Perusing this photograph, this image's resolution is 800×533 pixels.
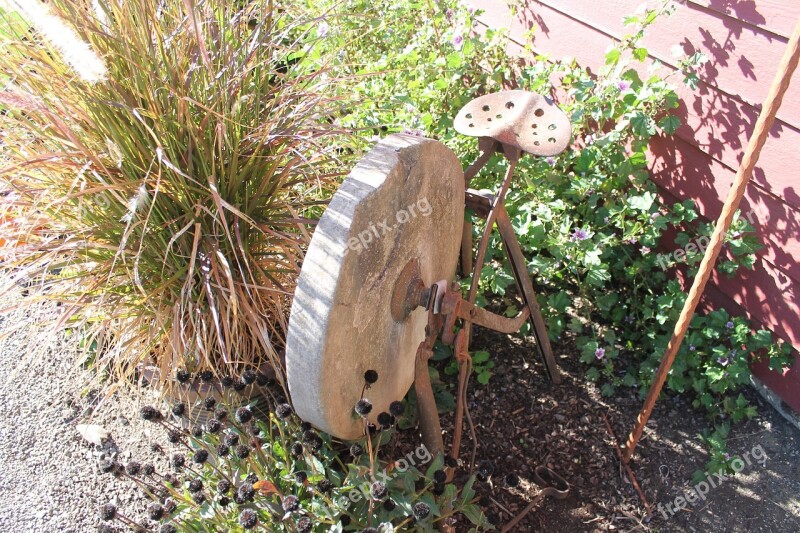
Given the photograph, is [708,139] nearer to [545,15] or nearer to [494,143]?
[494,143]

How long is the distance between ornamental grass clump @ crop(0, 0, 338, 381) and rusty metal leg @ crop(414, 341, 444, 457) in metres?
0.52

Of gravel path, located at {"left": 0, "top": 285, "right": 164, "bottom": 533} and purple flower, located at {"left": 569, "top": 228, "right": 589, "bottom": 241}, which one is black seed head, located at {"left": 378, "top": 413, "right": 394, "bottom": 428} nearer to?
gravel path, located at {"left": 0, "top": 285, "right": 164, "bottom": 533}

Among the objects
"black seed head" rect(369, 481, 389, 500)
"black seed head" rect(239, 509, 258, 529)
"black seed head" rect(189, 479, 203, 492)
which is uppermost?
"black seed head" rect(369, 481, 389, 500)

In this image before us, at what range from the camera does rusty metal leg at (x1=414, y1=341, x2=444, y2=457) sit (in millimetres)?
1841

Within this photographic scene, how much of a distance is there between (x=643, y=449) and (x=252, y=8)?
2.22 metres

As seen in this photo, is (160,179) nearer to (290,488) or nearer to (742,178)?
(290,488)

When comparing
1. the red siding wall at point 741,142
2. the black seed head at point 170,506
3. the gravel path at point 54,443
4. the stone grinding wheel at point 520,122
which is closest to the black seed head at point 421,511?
the black seed head at point 170,506

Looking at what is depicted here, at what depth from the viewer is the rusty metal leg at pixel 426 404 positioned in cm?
184

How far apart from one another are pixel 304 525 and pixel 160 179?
45.0 inches

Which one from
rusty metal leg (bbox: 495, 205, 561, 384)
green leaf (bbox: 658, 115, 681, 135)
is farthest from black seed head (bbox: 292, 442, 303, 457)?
green leaf (bbox: 658, 115, 681, 135)

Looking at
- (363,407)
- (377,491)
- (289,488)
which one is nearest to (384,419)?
(363,407)

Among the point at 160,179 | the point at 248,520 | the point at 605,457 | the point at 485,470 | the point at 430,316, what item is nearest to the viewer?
the point at 248,520

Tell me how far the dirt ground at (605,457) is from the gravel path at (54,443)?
4.14 feet

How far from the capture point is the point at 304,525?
1552 mm
